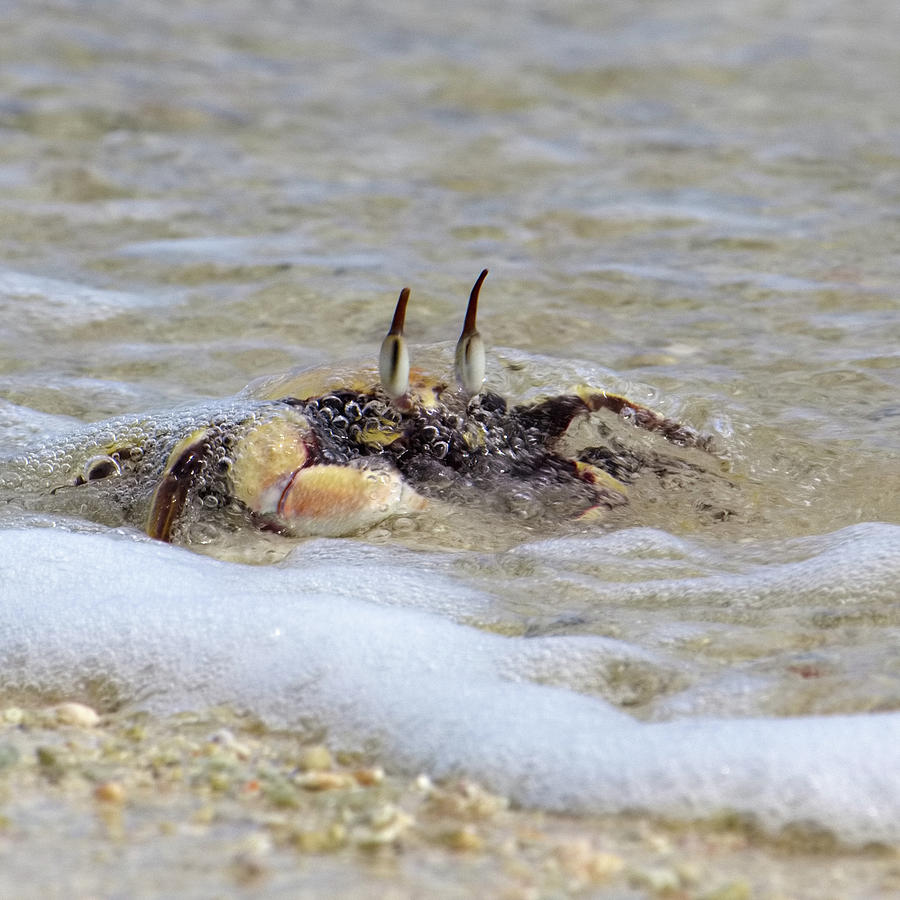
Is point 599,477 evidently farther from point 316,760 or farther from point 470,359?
point 316,760

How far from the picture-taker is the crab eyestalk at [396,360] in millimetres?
2410

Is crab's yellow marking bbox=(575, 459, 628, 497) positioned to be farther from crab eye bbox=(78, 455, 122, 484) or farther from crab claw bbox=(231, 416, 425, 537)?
crab eye bbox=(78, 455, 122, 484)

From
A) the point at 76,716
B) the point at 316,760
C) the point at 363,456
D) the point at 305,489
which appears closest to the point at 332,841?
the point at 316,760

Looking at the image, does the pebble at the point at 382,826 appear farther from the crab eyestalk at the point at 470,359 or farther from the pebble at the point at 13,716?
the crab eyestalk at the point at 470,359

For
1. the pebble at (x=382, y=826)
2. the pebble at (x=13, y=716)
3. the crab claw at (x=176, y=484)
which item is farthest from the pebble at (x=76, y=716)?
the crab claw at (x=176, y=484)

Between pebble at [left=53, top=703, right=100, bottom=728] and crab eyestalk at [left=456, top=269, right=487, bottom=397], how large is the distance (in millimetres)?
1069

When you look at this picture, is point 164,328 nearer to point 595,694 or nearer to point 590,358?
point 590,358

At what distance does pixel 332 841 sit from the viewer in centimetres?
145

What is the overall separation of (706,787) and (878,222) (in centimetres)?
352

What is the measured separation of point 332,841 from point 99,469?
4.72 feet

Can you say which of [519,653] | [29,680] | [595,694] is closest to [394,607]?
[519,653]

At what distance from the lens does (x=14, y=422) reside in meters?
3.03

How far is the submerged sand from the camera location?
4.48 ft

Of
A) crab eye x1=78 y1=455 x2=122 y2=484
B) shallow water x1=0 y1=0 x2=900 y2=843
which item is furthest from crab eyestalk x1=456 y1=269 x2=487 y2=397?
crab eye x1=78 y1=455 x2=122 y2=484
